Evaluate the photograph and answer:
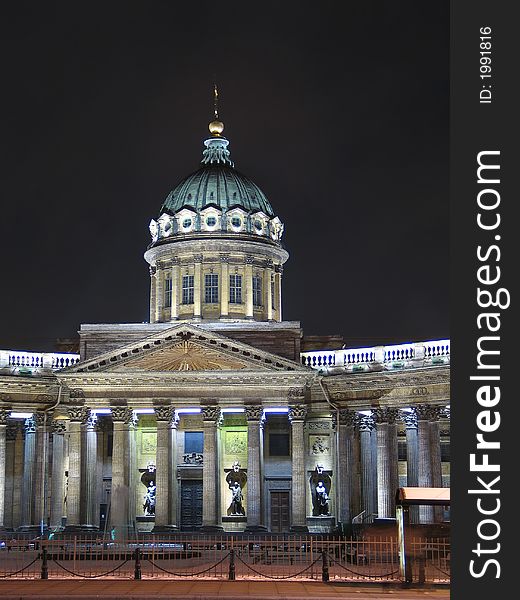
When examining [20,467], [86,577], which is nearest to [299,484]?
[20,467]

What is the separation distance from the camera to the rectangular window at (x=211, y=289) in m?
76.3

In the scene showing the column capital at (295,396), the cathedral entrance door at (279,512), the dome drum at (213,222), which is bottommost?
the cathedral entrance door at (279,512)

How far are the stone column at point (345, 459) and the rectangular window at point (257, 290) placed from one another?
1373 cm

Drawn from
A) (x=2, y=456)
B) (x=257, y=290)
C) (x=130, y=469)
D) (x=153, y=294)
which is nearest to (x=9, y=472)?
(x=2, y=456)

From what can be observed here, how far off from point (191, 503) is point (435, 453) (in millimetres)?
16718

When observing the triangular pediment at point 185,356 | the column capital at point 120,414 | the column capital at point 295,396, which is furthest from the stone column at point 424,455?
the column capital at point 120,414

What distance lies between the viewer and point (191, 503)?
68.4 meters

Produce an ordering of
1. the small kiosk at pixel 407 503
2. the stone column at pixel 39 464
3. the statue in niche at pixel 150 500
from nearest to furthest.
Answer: the small kiosk at pixel 407 503 < the statue in niche at pixel 150 500 < the stone column at pixel 39 464

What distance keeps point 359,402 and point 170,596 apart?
3272 centimetres

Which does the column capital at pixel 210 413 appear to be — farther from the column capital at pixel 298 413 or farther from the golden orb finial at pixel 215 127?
the golden orb finial at pixel 215 127

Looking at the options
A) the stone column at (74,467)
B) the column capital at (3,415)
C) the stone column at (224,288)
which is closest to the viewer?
the stone column at (74,467)

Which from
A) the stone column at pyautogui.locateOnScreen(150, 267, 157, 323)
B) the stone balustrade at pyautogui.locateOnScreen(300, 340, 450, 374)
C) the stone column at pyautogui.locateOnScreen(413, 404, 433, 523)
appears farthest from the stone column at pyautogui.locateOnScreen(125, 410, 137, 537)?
the stone column at pyautogui.locateOnScreen(413, 404, 433, 523)

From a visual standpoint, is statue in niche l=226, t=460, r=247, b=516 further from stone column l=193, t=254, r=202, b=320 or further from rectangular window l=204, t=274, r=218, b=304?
rectangular window l=204, t=274, r=218, b=304

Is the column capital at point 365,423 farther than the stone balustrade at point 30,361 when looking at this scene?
No
